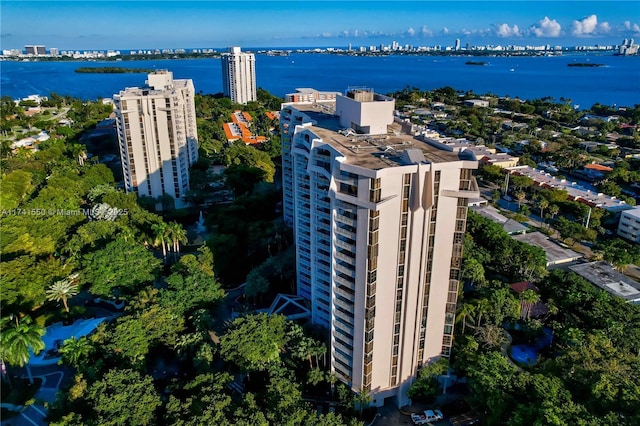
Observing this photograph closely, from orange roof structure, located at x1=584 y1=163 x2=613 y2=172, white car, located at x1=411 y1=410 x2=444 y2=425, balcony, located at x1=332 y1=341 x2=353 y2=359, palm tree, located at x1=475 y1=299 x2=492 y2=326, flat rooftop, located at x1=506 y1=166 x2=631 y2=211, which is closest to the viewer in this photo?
white car, located at x1=411 y1=410 x2=444 y2=425

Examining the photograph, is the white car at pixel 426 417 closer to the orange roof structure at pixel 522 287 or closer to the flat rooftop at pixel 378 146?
the orange roof structure at pixel 522 287

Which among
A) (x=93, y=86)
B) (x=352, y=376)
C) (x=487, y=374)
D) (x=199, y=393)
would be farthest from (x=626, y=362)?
(x=93, y=86)

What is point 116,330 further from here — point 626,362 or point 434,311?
point 626,362

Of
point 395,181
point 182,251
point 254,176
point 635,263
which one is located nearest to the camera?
point 395,181

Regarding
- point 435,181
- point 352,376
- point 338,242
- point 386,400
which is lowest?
point 386,400

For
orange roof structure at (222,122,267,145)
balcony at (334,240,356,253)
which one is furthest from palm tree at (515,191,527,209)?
orange roof structure at (222,122,267,145)

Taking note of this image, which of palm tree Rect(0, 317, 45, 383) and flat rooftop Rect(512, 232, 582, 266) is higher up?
palm tree Rect(0, 317, 45, 383)

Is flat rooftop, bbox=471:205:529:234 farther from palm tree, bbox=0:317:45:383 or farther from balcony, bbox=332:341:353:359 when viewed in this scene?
palm tree, bbox=0:317:45:383

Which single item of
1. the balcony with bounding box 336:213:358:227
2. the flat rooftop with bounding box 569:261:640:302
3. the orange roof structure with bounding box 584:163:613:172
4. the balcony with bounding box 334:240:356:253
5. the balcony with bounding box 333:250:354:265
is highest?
the balcony with bounding box 336:213:358:227
